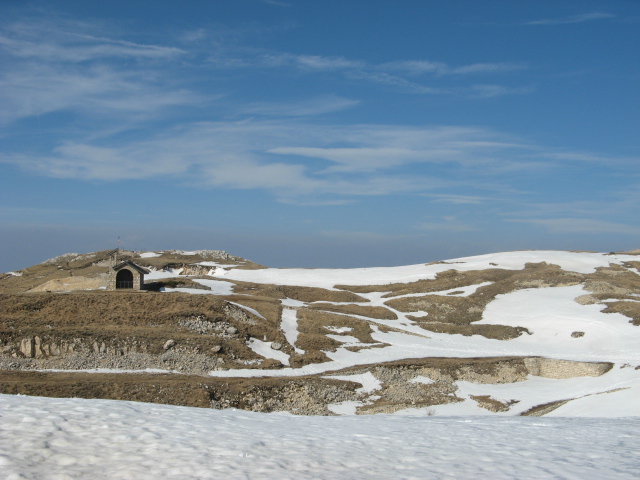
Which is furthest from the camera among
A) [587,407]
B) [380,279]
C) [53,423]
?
[380,279]

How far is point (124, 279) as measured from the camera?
2574 inches

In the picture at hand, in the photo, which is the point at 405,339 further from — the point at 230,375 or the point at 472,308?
the point at 230,375

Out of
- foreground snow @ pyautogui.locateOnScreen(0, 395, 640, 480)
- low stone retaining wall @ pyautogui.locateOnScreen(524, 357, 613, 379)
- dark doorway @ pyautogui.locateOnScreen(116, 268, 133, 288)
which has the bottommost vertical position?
low stone retaining wall @ pyautogui.locateOnScreen(524, 357, 613, 379)

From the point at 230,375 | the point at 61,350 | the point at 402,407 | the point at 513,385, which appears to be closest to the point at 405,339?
the point at 513,385

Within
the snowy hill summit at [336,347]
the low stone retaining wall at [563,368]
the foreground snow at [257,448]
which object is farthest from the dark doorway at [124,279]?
the foreground snow at [257,448]

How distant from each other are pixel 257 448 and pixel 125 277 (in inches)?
2351

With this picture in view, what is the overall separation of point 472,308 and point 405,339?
1924 centimetres

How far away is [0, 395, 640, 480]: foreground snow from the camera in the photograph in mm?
9818

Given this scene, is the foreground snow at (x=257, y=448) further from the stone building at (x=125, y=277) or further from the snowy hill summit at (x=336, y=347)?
the stone building at (x=125, y=277)

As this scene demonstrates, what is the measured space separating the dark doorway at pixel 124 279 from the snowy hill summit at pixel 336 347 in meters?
2.77

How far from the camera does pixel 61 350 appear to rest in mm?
41906

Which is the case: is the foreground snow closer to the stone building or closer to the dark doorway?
the stone building

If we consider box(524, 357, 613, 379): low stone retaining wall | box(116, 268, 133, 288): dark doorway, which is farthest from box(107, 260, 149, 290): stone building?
box(524, 357, 613, 379): low stone retaining wall

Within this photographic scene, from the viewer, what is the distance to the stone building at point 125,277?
63906 mm
